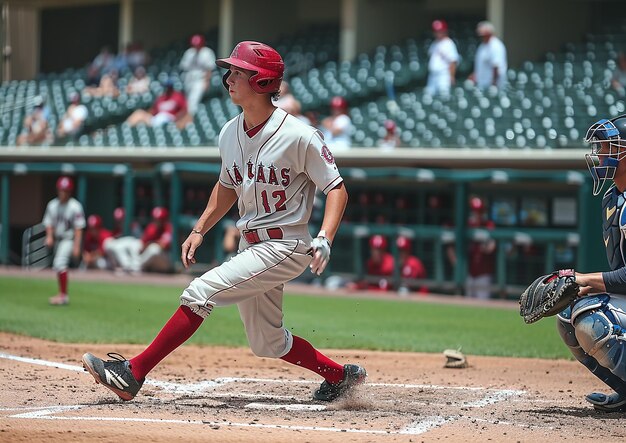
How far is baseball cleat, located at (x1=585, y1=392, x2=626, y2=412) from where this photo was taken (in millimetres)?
5031

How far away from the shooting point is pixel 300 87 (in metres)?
17.3

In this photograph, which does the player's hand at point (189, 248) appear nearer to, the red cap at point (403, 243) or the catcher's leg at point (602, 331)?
the catcher's leg at point (602, 331)

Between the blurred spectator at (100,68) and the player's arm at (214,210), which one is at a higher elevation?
the blurred spectator at (100,68)

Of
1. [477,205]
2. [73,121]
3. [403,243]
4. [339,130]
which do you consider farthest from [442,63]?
[73,121]

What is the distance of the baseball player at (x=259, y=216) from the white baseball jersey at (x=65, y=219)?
6.24 metres

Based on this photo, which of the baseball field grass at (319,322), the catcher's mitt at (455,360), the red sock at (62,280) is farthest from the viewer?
the red sock at (62,280)

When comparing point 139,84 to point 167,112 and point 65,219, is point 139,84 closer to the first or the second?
point 167,112

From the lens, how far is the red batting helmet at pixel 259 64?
482cm

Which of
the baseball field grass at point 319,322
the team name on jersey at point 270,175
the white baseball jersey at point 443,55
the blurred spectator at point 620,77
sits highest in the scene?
the white baseball jersey at point 443,55

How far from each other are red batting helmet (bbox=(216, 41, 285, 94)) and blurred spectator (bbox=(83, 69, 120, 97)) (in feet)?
50.9

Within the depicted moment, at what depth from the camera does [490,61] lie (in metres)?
14.5

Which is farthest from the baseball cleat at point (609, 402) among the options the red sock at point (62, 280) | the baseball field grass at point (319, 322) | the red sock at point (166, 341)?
the red sock at point (62, 280)

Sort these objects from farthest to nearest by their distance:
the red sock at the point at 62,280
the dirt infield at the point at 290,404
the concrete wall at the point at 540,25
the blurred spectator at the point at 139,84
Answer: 1. the blurred spectator at the point at 139,84
2. the concrete wall at the point at 540,25
3. the red sock at the point at 62,280
4. the dirt infield at the point at 290,404

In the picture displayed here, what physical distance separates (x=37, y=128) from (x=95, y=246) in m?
3.21
